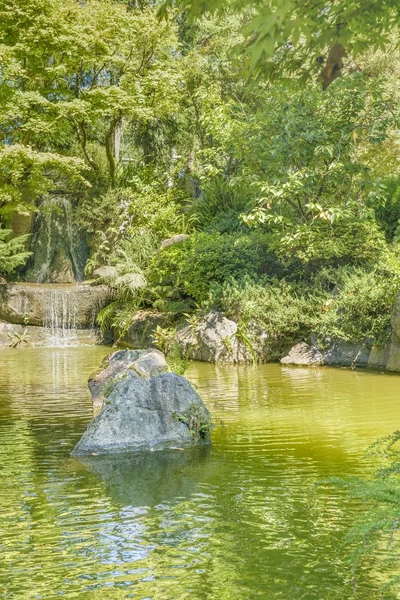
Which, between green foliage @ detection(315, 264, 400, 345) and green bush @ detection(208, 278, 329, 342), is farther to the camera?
green bush @ detection(208, 278, 329, 342)

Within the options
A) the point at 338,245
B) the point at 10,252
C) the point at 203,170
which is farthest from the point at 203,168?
the point at 338,245

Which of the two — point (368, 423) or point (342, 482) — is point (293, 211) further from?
point (342, 482)

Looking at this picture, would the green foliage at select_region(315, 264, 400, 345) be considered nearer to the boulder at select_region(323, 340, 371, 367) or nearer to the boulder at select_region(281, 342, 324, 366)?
the boulder at select_region(323, 340, 371, 367)

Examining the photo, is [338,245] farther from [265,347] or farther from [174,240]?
[174,240]

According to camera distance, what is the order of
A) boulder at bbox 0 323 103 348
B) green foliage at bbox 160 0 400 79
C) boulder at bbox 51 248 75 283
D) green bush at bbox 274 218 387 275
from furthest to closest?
boulder at bbox 51 248 75 283
boulder at bbox 0 323 103 348
green bush at bbox 274 218 387 275
green foliage at bbox 160 0 400 79

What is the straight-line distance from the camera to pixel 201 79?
25328 millimetres

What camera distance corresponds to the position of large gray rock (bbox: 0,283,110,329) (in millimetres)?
21094

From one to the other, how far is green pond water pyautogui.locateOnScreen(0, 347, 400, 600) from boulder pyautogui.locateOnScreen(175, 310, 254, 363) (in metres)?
5.09

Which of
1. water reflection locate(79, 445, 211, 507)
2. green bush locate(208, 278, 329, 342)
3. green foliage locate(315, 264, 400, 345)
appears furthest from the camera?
green bush locate(208, 278, 329, 342)

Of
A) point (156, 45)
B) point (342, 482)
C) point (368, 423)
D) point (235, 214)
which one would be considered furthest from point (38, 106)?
point (342, 482)

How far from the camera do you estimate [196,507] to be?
5801 mm

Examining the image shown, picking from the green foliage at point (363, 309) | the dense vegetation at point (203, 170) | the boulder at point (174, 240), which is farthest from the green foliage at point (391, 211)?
the boulder at point (174, 240)

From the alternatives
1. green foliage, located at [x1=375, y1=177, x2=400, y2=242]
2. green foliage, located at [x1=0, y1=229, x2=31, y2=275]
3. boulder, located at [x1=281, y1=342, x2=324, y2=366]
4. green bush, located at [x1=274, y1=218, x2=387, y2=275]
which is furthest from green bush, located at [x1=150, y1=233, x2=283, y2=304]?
green foliage, located at [x1=0, y1=229, x2=31, y2=275]

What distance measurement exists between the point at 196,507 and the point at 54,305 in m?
15.9
